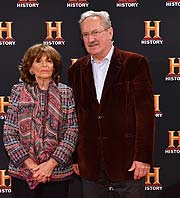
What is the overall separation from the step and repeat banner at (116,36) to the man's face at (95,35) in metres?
0.55

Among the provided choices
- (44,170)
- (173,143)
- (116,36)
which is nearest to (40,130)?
(44,170)

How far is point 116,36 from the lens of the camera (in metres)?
2.89

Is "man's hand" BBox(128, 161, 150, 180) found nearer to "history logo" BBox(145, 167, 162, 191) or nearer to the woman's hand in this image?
the woman's hand

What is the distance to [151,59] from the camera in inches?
115

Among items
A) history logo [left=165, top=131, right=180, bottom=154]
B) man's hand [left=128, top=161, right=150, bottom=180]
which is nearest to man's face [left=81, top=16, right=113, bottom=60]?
man's hand [left=128, top=161, right=150, bottom=180]

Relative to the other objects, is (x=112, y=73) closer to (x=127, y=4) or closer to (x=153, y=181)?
(x=127, y=4)

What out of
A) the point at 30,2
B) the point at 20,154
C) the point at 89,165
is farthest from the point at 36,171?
the point at 30,2

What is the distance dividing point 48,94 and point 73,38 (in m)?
0.73

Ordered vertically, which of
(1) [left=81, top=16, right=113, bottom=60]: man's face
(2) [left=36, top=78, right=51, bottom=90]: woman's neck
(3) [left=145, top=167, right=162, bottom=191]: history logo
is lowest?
(3) [left=145, top=167, right=162, bottom=191]: history logo

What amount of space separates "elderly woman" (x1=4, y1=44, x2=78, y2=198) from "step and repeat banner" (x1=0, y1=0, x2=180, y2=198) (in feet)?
1.86

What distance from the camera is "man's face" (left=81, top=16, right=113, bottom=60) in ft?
7.63

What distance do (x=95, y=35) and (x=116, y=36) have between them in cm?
59

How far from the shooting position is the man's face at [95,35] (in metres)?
2.32

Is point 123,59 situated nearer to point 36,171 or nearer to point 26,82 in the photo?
point 26,82
